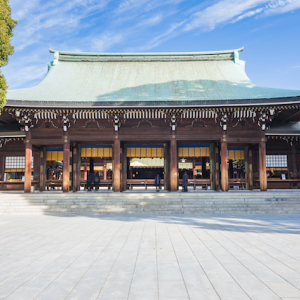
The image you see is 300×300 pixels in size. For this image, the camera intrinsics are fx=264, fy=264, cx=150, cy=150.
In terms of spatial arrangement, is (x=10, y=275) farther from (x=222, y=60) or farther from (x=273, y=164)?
(x=222, y=60)

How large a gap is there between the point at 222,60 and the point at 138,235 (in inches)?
741

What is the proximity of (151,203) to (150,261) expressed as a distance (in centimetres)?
889

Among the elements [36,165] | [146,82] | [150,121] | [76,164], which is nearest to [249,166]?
[150,121]

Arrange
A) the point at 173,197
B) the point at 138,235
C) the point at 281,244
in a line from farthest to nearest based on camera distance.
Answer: the point at 173,197 < the point at 138,235 < the point at 281,244

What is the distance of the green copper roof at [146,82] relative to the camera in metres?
15.9

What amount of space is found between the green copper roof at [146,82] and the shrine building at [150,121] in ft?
0.22

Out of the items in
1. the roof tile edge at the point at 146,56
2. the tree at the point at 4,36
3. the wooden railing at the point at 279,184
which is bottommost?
the wooden railing at the point at 279,184

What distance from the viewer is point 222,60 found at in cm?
2280

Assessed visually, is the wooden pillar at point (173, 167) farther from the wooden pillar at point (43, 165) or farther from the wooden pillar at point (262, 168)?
the wooden pillar at point (43, 165)

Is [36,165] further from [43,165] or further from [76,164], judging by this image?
[76,164]

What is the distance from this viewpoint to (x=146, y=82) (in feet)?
65.1

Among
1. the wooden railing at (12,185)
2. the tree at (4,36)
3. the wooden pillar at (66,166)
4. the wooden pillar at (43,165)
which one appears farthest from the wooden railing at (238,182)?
the tree at (4,36)

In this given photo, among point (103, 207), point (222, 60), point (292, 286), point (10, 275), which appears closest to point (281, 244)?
point (292, 286)

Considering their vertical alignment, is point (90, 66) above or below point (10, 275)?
above
